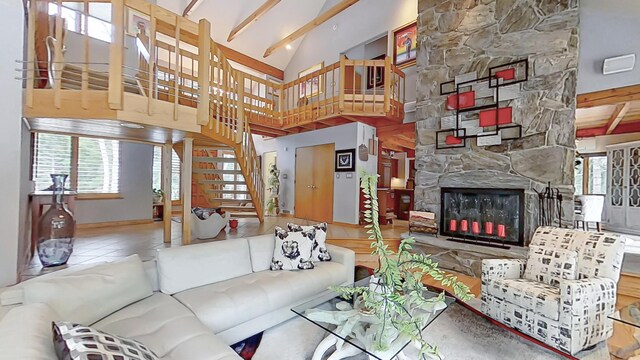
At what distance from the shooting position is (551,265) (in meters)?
2.39

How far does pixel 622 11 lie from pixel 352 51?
198 inches

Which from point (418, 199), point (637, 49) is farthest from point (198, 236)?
point (637, 49)

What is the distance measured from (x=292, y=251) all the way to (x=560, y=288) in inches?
84.7

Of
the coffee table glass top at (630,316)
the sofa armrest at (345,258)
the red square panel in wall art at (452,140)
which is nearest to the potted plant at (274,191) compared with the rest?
the red square panel in wall art at (452,140)

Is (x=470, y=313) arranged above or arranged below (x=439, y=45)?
below

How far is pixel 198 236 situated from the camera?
4.32 meters

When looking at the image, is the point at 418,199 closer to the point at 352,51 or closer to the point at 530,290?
the point at 530,290

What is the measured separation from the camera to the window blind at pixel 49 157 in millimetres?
4512

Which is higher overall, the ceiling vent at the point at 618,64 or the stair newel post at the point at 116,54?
the ceiling vent at the point at 618,64

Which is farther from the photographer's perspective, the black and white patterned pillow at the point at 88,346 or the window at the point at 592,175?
the window at the point at 592,175

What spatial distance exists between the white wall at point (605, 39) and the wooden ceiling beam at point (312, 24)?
4.59 meters

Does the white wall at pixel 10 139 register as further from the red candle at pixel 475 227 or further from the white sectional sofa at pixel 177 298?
the red candle at pixel 475 227

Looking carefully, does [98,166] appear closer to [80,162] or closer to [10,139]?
[80,162]

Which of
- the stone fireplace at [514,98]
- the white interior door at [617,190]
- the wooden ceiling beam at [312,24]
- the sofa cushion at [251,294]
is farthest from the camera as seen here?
the wooden ceiling beam at [312,24]
